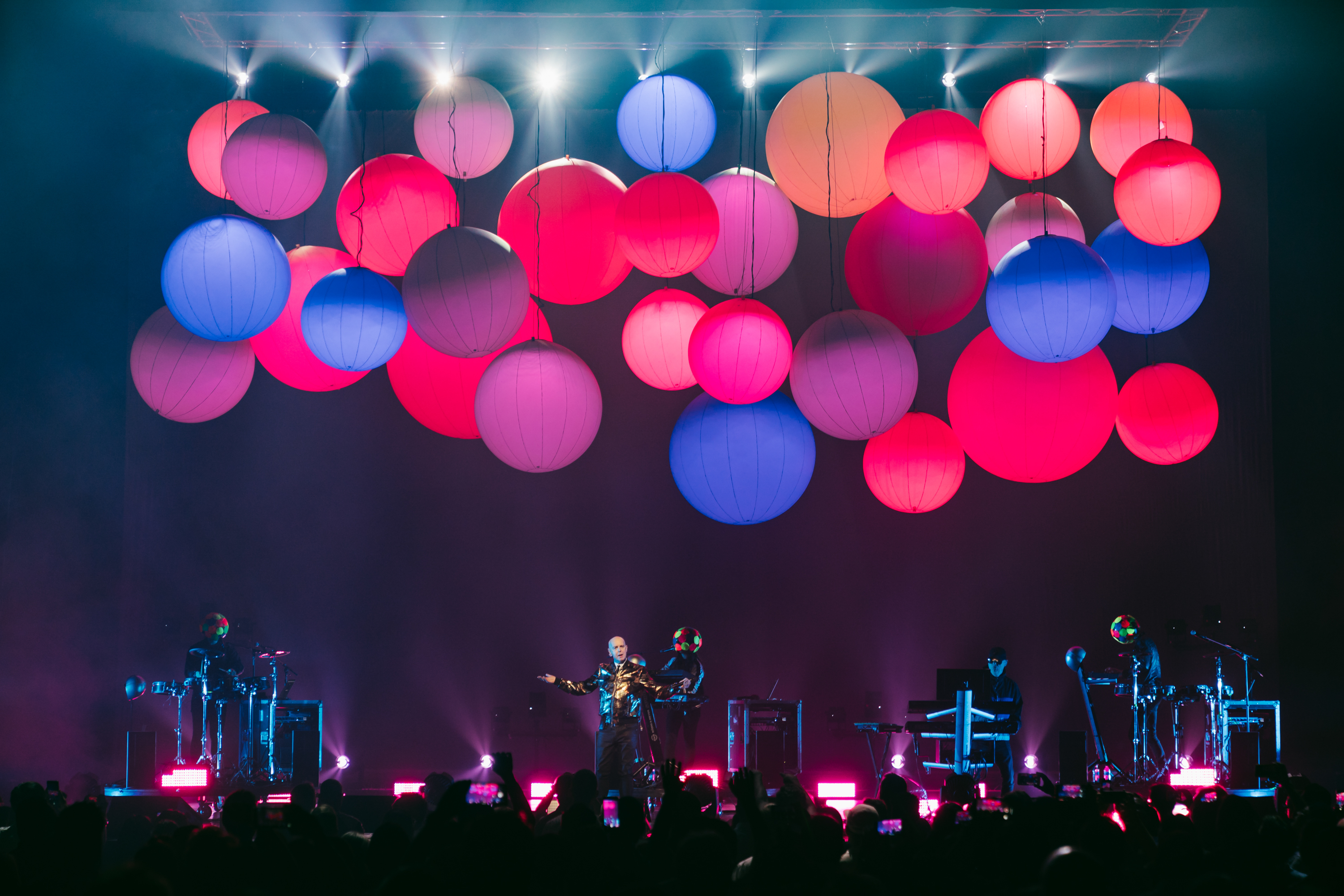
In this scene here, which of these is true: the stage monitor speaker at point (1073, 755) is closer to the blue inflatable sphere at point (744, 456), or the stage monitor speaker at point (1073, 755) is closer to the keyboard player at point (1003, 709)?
the keyboard player at point (1003, 709)

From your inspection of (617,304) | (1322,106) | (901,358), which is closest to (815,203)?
(901,358)

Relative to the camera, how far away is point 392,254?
17.5 feet

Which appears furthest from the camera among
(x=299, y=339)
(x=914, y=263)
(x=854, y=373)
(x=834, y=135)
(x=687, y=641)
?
(x=687, y=641)

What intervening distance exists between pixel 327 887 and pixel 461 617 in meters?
6.35

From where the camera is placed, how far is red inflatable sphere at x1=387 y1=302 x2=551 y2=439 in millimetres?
5258

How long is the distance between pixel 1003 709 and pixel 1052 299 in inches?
147

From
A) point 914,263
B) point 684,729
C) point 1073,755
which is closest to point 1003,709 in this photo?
point 1073,755

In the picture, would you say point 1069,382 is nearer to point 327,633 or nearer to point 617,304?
point 617,304

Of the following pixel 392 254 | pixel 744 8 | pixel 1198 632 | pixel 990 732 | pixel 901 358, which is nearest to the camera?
pixel 901 358

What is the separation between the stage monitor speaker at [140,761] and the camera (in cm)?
692

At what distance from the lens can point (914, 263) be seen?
4812 millimetres

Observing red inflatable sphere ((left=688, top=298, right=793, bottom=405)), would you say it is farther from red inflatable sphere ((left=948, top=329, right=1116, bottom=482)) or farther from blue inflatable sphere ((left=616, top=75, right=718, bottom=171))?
blue inflatable sphere ((left=616, top=75, right=718, bottom=171))

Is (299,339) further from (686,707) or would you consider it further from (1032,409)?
(686,707)

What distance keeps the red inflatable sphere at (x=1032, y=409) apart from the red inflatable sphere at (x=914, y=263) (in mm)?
280
